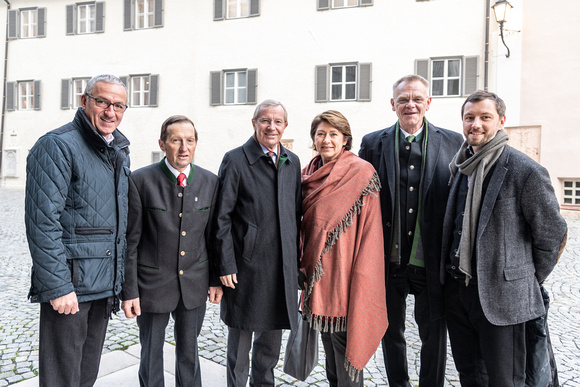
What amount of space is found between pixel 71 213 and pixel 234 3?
15837 mm

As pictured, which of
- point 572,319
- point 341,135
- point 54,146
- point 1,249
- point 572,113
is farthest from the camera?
point 572,113

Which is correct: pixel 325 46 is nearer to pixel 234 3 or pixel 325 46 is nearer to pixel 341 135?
pixel 234 3

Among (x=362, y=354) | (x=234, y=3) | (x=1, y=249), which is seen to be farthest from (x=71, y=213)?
(x=234, y=3)

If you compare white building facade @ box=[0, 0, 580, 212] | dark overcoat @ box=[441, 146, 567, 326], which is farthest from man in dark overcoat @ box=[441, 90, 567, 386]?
white building facade @ box=[0, 0, 580, 212]

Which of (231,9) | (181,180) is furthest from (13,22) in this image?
(181,180)

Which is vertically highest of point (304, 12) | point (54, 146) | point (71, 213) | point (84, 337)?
point (304, 12)

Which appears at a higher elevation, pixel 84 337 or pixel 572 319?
pixel 84 337

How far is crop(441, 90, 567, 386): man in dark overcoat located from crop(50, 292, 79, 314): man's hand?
6.51ft

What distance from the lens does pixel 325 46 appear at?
1518 centimetres

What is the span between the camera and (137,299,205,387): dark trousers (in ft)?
8.71

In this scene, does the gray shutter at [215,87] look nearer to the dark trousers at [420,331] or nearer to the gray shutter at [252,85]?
the gray shutter at [252,85]

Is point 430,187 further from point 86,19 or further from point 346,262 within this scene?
point 86,19

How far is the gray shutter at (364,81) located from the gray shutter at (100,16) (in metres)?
10.4

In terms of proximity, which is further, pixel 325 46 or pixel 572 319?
pixel 325 46
